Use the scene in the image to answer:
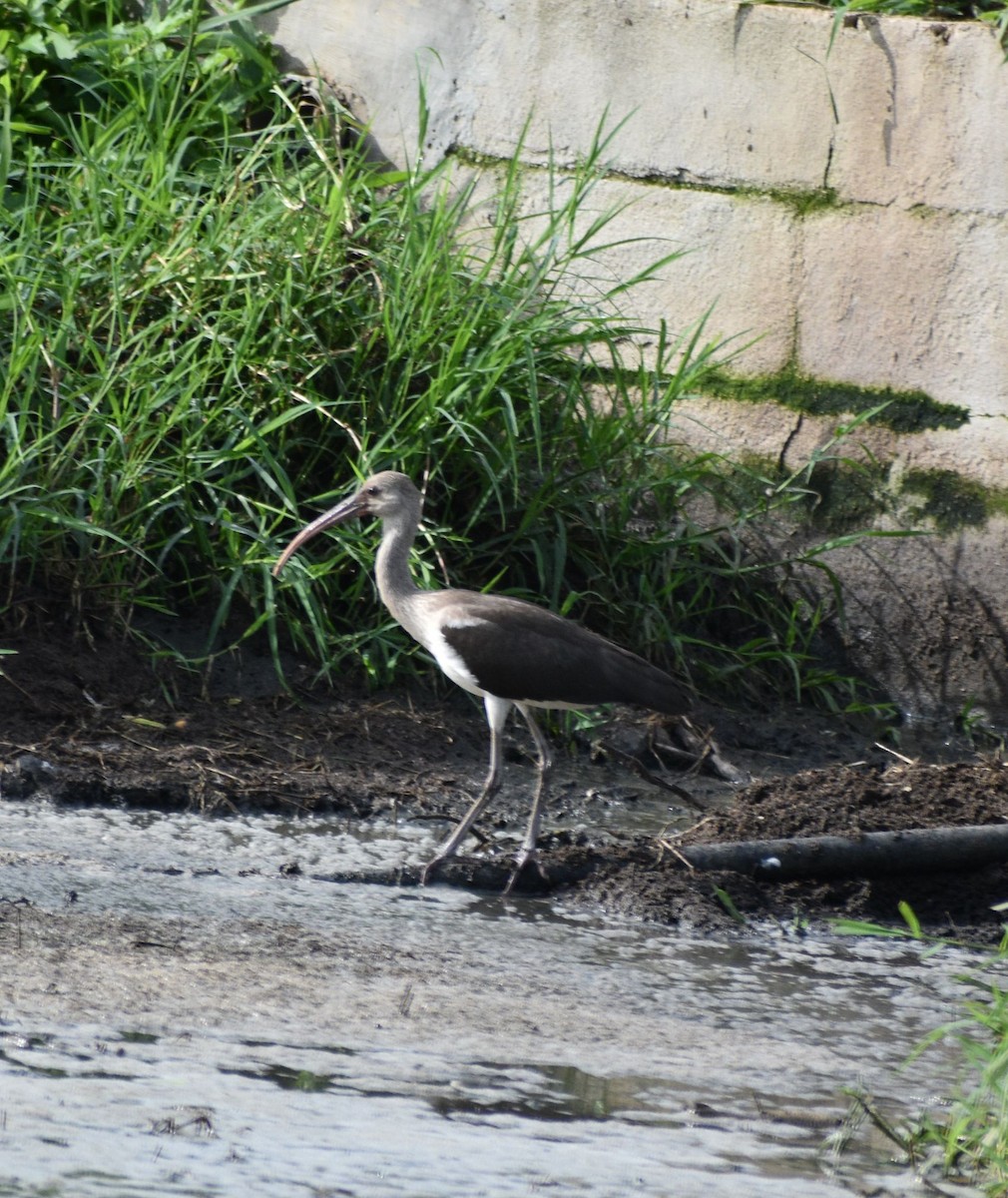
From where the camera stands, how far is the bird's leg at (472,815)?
185 inches

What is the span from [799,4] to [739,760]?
2959mm

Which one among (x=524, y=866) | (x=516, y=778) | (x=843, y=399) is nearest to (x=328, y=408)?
(x=516, y=778)

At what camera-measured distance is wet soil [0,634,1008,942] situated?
15.4ft

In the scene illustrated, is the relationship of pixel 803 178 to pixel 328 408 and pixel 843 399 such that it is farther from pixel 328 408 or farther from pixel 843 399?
pixel 328 408

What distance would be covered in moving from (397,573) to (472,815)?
34.9 inches

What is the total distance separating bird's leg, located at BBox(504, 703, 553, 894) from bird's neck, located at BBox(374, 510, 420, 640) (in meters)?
0.46

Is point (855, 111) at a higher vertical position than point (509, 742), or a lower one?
higher

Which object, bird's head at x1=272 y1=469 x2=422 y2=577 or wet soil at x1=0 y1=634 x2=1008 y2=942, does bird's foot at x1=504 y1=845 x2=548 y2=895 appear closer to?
wet soil at x1=0 y1=634 x2=1008 y2=942

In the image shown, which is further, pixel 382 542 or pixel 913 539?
pixel 913 539

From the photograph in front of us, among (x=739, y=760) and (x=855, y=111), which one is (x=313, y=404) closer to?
(x=739, y=760)

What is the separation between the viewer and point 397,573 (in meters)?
5.50

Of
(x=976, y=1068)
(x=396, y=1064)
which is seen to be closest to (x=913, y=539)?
(x=976, y=1068)

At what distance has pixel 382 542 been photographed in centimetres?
559

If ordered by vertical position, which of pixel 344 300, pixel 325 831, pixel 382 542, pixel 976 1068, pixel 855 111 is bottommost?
pixel 325 831
